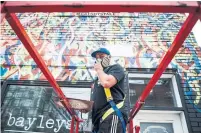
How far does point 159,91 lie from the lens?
166 inches

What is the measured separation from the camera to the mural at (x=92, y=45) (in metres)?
4.30

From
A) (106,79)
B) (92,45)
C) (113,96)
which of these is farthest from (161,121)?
(92,45)

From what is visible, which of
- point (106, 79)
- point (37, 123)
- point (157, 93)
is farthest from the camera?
point (157, 93)

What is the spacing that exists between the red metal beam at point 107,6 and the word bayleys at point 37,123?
2897 millimetres

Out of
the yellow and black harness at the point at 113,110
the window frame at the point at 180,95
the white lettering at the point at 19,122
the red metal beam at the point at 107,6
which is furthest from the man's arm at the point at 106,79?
the white lettering at the point at 19,122

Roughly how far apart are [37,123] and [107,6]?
3242 mm

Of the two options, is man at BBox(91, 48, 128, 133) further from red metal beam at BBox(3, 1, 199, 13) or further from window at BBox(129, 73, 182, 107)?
window at BBox(129, 73, 182, 107)

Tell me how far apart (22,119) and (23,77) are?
0.99 m

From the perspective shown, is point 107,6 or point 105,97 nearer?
point 107,6

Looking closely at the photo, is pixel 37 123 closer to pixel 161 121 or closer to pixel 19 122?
pixel 19 122

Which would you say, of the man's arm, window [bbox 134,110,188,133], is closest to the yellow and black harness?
the man's arm

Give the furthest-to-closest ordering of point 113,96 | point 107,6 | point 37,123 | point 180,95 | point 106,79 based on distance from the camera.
Result: point 180,95
point 37,123
point 113,96
point 106,79
point 107,6

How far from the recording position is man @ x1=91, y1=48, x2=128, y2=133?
6.11 feet

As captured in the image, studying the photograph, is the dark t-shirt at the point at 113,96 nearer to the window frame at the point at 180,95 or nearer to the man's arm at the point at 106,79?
the man's arm at the point at 106,79
